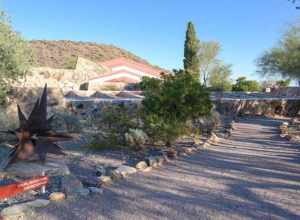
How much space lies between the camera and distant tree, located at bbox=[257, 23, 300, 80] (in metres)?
20.4

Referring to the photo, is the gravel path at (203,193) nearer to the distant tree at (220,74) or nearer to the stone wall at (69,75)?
the stone wall at (69,75)

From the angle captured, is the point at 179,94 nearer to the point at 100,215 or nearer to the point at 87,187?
the point at 87,187

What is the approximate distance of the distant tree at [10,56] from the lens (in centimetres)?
991

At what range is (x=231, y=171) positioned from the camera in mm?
7090

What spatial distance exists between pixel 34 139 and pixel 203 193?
3143mm

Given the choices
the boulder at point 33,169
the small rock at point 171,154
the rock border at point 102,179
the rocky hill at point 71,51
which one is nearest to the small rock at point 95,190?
the rock border at point 102,179

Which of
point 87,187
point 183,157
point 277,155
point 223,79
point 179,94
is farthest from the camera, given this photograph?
point 223,79

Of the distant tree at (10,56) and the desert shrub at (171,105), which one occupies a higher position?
the distant tree at (10,56)

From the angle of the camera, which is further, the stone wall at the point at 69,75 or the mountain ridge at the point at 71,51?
the mountain ridge at the point at 71,51

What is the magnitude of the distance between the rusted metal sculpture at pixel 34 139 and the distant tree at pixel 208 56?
4019cm

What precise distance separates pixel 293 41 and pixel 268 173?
1661 cm

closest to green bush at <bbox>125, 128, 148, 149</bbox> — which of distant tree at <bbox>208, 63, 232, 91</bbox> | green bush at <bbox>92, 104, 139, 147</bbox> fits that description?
green bush at <bbox>92, 104, 139, 147</bbox>

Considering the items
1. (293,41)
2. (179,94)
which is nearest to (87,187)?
(179,94)

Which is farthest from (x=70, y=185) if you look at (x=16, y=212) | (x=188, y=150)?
(x=188, y=150)
